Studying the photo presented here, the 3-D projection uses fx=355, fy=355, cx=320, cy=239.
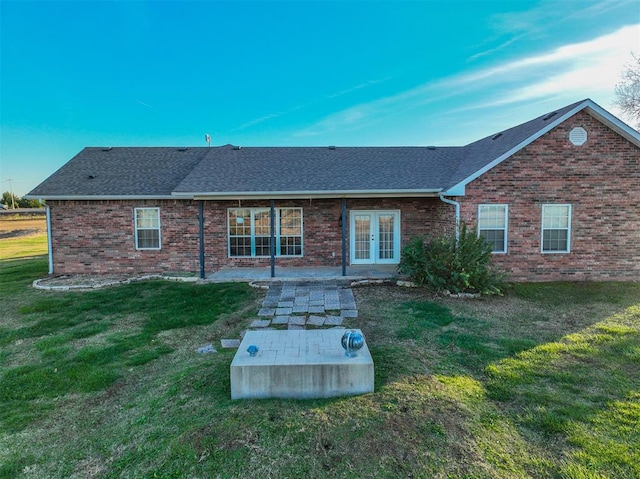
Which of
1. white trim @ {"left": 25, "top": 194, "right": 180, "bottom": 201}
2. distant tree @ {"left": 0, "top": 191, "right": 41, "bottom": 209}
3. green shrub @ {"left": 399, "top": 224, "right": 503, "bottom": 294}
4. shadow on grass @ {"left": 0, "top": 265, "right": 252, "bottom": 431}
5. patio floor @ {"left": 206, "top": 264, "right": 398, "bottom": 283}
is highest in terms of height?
distant tree @ {"left": 0, "top": 191, "right": 41, "bottom": 209}

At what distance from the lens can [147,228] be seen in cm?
1194

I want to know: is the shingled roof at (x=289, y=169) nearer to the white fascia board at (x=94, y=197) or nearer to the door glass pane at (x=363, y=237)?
the white fascia board at (x=94, y=197)

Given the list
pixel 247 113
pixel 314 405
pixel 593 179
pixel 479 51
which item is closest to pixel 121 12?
pixel 247 113

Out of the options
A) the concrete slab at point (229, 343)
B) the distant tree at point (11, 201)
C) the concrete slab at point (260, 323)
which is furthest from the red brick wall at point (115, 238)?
the distant tree at point (11, 201)

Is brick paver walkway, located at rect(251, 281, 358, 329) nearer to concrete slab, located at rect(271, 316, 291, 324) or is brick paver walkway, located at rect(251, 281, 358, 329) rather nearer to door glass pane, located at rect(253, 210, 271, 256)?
concrete slab, located at rect(271, 316, 291, 324)

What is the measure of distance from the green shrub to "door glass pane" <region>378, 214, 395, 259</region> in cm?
319

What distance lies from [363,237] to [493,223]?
13.4 ft

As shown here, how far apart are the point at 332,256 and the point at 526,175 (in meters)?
6.27

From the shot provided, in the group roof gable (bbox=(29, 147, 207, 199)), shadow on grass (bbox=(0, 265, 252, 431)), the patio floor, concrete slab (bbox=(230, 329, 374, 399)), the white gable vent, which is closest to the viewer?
concrete slab (bbox=(230, 329, 374, 399))

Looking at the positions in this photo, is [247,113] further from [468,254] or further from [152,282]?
[468,254]

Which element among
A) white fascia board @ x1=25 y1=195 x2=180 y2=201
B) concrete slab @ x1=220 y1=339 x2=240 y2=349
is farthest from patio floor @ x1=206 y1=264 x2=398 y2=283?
concrete slab @ x1=220 y1=339 x2=240 y2=349

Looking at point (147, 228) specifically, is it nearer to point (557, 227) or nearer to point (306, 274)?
point (306, 274)

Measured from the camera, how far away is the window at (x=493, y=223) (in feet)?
32.9

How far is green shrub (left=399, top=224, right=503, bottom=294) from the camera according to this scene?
27.8 feet
